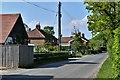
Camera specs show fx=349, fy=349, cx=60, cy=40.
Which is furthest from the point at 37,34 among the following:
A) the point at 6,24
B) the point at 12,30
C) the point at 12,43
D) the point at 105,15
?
the point at 105,15

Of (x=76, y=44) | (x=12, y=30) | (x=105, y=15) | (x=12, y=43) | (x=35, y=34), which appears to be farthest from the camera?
(x=35, y=34)

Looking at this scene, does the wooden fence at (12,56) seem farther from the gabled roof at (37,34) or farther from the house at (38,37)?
the gabled roof at (37,34)

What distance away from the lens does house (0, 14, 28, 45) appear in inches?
1935

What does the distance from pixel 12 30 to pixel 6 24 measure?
174 centimetres

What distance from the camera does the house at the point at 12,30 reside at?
49.2 meters

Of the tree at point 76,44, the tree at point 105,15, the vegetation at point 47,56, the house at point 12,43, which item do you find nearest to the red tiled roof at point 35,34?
the tree at point 76,44

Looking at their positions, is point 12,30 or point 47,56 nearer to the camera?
point 47,56

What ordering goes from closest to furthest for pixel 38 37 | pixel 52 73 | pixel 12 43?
1. pixel 52 73
2. pixel 12 43
3. pixel 38 37

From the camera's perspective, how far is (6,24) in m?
51.4

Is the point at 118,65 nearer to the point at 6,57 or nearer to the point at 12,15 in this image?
the point at 6,57

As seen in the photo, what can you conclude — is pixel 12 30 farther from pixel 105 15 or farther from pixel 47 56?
pixel 105 15

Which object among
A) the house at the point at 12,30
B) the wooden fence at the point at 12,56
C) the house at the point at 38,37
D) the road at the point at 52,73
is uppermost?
the house at the point at 38,37

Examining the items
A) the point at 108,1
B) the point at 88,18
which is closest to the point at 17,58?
the point at 108,1

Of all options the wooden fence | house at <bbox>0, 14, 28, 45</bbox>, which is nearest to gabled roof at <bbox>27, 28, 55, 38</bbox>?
house at <bbox>0, 14, 28, 45</bbox>
